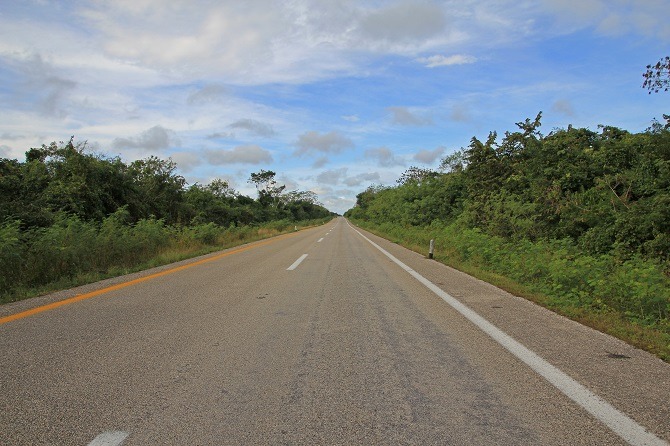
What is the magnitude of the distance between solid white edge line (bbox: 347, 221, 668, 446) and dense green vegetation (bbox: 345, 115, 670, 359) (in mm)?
1421

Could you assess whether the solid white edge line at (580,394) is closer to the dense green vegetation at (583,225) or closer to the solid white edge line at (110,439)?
the dense green vegetation at (583,225)

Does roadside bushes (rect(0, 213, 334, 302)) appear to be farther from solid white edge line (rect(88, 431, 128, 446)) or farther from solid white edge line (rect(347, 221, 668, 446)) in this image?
solid white edge line (rect(347, 221, 668, 446))

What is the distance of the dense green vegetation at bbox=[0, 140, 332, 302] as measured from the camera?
29.3 feet

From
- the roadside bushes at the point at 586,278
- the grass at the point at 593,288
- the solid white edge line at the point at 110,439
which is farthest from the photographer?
the roadside bushes at the point at 586,278

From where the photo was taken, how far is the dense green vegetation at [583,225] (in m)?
6.40

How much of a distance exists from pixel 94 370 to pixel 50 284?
5818 millimetres

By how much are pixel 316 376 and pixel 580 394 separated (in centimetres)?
208

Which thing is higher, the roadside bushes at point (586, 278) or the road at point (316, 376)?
the roadside bushes at point (586, 278)

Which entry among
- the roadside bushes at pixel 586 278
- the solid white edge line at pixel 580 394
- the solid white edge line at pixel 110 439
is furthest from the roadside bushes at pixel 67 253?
the roadside bushes at pixel 586 278

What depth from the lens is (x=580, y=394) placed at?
316 cm

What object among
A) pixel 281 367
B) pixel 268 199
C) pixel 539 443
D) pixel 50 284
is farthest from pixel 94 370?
pixel 268 199

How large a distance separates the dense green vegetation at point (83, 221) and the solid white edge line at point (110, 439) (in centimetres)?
598

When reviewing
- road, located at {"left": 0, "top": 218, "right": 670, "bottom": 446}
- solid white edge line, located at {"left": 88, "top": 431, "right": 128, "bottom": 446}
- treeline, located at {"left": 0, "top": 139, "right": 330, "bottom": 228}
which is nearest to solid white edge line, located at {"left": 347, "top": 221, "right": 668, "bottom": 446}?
road, located at {"left": 0, "top": 218, "right": 670, "bottom": 446}

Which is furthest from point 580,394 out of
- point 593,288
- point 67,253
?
point 67,253
